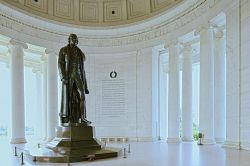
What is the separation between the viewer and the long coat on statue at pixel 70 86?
1162cm

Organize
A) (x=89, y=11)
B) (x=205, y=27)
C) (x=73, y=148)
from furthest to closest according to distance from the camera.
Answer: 1. (x=89, y=11)
2. (x=205, y=27)
3. (x=73, y=148)

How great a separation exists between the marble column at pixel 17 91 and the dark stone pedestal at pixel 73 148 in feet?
29.9

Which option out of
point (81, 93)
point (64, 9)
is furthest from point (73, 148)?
point (64, 9)

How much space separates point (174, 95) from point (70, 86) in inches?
402

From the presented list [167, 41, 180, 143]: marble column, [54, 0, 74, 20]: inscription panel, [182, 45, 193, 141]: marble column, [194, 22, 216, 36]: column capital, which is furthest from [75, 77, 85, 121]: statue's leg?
[54, 0, 74, 20]: inscription panel

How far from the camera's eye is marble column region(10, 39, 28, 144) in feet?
64.9

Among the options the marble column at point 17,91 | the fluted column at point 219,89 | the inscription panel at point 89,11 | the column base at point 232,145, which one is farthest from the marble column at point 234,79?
A: the marble column at point 17,91

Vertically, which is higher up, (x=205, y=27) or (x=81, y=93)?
(x=205, y=27)

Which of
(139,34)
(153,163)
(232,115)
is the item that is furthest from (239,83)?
(139,34)

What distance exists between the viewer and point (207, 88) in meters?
17.1

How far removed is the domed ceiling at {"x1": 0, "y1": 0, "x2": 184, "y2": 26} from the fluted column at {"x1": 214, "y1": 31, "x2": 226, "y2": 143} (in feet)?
17.1

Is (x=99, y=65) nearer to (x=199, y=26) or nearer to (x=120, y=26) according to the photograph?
(x=120, y=26)

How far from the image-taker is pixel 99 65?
24.0 metres

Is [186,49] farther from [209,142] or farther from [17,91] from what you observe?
[17,91]
